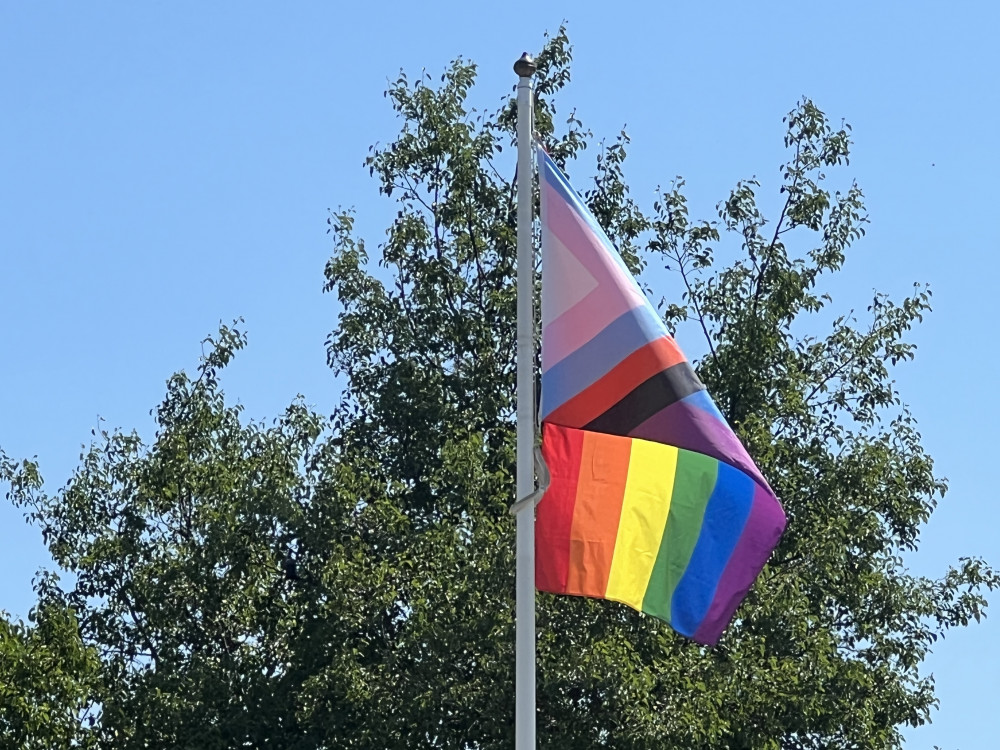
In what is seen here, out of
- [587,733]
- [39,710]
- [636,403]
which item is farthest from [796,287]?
[636,403]

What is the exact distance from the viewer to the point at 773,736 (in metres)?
20.7

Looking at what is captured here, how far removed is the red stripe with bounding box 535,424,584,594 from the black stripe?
193mm

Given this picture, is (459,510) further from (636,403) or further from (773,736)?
(636,403)

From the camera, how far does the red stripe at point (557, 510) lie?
9383 mm

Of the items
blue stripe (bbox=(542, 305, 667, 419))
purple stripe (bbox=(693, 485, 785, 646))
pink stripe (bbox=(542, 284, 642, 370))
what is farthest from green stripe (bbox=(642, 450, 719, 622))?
pink stripe (bbox=(542, 284, 642, 370))

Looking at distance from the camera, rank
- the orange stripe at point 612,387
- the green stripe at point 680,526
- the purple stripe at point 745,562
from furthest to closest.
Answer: the orange stripe at point 612,387, the green stripe at point 680,526, the purple stripe at point 745,562

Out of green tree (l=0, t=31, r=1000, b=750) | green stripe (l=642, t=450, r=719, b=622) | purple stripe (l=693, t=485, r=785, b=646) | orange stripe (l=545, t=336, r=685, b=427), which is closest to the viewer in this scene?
purple stripe (l=693, t=485, r=785, b=646)

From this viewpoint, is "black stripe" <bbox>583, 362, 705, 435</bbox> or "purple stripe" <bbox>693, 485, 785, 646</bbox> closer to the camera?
"purple stripe" <bbox>693, 485, 785, 646</bbox>

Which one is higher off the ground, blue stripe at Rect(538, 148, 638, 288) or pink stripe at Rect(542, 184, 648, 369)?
blue stripe at Rect(538, 148, 638, 288)

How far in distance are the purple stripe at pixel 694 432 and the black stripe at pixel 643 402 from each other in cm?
4

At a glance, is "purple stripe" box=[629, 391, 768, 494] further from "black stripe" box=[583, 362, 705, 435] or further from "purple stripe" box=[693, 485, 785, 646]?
"purple stripe" box=[693, 485, 785, 646]

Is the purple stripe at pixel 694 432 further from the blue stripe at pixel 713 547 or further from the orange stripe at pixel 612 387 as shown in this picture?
the orange stripe at pixel 612 387

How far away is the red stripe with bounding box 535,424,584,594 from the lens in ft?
30.8

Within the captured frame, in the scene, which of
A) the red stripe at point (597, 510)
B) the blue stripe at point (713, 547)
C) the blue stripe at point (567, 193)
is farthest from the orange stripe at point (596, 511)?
the blue stripe at point (567, 193)
